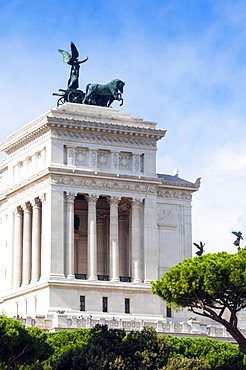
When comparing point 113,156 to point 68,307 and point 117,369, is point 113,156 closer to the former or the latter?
point 68,307

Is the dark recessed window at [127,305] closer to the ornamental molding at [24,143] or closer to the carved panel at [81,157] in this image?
the carved panel at [81,157]

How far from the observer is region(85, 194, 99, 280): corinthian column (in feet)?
352

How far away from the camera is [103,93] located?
113812mm

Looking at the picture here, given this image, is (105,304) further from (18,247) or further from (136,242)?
(18,247)

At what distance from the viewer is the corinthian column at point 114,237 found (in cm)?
10862

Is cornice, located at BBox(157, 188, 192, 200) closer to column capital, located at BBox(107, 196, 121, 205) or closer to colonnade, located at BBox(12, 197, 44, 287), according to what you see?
column capital, located at BBox(107, 196, 121, 205)

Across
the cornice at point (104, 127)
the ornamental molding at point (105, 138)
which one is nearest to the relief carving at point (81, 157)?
the ornamental molding at point (105, 138)

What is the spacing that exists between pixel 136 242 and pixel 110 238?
2.63 metres

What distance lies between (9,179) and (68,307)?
18.2 m

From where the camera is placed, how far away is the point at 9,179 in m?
117

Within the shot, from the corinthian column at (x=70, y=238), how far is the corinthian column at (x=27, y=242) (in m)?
6.02

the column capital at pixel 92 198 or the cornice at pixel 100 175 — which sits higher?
the cornice at pixel 100 175

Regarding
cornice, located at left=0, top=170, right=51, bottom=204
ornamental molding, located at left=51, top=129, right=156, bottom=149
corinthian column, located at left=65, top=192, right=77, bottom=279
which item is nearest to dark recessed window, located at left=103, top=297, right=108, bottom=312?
corinthian column, located at left=65, top=192, right=77, bottom=279

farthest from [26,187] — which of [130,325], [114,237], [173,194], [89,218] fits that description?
[130,325]
